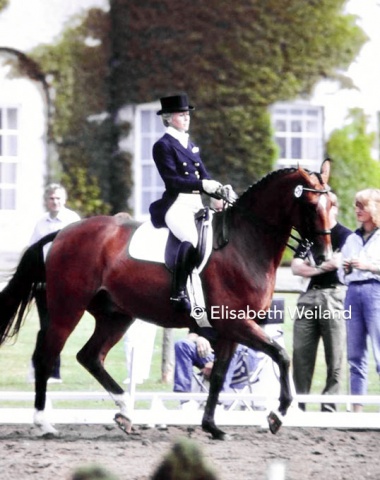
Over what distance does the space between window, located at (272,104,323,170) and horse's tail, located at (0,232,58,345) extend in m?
11.1

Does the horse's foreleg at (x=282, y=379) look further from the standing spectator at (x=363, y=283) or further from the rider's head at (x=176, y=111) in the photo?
the rider's head at (x=176, y=111)

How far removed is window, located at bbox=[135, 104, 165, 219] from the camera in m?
18.1

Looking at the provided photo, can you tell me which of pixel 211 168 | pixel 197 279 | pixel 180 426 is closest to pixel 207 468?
pixel 197 279

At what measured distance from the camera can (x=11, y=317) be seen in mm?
7168

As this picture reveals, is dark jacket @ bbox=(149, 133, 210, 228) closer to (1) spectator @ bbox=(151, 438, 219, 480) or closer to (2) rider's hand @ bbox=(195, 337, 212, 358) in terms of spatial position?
(2) rider's hand @ bbox=(195, 337, 212, 358)

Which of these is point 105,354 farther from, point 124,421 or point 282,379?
point 282,379

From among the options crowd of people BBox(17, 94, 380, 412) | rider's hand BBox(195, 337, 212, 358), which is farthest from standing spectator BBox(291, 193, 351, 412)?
rider's hand BBox(195, 337, 212, 358)

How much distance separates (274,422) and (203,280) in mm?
934

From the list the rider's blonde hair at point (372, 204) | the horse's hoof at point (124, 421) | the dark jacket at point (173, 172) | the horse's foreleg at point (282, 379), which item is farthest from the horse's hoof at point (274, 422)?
the rider's blonde hair at point (372, 204)

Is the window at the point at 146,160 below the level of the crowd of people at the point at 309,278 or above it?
above

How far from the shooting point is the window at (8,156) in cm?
1800

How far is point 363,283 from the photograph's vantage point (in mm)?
7375

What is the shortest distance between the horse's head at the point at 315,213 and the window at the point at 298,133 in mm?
11494

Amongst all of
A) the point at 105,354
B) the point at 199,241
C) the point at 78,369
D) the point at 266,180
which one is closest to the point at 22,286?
the point at 105,354
